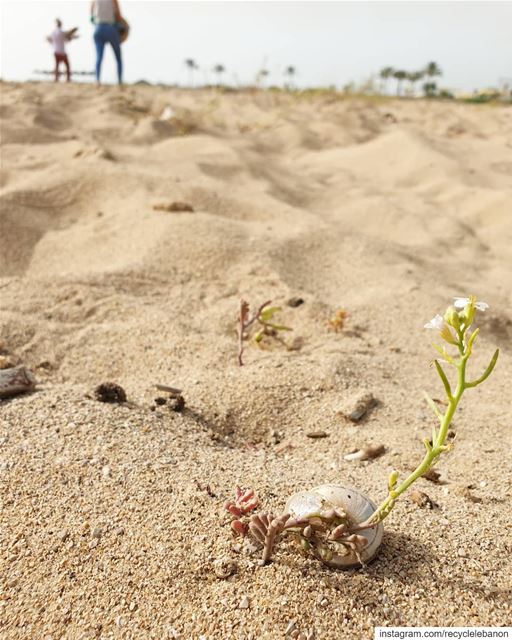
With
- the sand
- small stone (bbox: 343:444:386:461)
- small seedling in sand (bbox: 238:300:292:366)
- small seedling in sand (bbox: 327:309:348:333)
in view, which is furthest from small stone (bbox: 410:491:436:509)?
small seedling in sand (bbox: 327:309:348:333)

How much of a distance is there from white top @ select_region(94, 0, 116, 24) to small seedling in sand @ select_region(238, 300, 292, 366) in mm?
6901

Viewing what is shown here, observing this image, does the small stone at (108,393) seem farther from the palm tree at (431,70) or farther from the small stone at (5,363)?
the palm tree at (431,70)

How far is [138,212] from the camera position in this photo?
3.64 metres

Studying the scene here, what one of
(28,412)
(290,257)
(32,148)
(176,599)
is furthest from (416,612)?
(32,148)

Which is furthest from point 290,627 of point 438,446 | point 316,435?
point 316,435

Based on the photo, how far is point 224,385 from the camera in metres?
2.02

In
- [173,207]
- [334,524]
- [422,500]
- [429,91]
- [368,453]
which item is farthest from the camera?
[429,91]

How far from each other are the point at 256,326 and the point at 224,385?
51 centimetres

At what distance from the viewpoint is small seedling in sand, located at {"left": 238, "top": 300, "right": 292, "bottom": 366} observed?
221cm

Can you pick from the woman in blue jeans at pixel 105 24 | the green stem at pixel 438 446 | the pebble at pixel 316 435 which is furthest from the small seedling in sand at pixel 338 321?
the woman in blue jeans at pixel 105 24

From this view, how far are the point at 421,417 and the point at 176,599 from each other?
107 centimetres

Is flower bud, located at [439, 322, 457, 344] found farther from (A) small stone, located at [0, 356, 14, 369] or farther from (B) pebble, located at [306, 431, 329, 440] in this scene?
(A) small stone, located at [0, 356, 14, 369]

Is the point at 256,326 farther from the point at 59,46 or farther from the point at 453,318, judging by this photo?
the point at 59,46

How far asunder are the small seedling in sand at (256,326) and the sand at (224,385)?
60 mm
